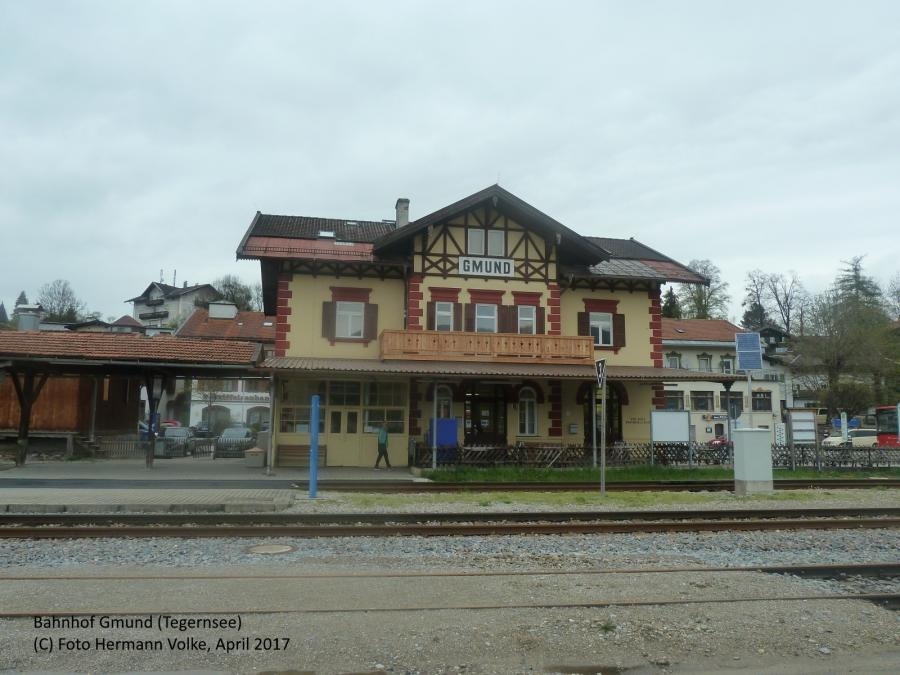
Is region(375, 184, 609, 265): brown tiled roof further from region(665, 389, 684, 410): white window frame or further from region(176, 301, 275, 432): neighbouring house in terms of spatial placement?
region(176, 301, 275, 432): neighbouring house

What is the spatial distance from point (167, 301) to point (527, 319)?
67520 mm

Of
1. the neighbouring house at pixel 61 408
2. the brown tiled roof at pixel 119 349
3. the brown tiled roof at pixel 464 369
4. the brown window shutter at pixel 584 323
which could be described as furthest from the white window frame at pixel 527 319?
the neighbouring house at pixel 61 408

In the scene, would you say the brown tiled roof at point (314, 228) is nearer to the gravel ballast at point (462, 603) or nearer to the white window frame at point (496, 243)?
the white window frame at point (496, 243)

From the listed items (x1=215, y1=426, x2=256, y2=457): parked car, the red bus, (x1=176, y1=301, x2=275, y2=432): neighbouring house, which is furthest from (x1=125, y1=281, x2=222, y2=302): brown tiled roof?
the red bus

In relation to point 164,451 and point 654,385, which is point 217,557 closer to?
point 654,385

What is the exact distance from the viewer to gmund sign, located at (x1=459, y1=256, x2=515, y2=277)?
1013 inches

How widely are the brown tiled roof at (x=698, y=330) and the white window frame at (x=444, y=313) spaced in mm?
30473

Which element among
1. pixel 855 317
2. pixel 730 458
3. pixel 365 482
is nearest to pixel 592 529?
pixel 365 482

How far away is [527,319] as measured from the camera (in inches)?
1025

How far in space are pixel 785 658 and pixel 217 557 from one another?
6246 millimetres

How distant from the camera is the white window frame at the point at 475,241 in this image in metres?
25.9

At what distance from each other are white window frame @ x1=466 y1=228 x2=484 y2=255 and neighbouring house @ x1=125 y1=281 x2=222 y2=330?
203 feet

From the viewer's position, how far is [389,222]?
108ft

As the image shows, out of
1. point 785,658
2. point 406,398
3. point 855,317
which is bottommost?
point 785,658
